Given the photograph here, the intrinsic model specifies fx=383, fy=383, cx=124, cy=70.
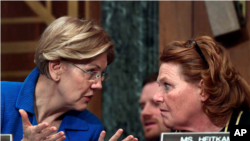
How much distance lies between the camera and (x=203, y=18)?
292 centimetres

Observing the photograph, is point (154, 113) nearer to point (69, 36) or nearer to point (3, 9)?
point (69, 36)

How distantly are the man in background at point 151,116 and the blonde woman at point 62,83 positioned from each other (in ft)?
2.43

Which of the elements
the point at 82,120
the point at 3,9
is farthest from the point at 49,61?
the point at 3,9

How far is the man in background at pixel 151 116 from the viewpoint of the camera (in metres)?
2.67

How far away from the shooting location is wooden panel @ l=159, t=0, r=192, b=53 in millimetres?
3021

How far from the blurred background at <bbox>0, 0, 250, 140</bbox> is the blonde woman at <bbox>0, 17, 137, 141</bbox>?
43.5 inches

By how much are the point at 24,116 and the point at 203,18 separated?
1801 mm

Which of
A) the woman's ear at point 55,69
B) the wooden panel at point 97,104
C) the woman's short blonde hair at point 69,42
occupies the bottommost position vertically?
the wooden panel at point 97,104

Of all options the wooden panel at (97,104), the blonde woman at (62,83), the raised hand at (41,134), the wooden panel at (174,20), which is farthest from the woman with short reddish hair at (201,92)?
the wooden panel at (97,104)

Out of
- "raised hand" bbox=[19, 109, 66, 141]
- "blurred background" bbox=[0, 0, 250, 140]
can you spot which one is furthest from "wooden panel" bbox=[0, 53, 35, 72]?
"raised hand" bbox=[19, 109, 66, 141]

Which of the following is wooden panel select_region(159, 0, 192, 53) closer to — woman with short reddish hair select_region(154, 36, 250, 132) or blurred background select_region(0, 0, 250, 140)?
blurred background select_region(0, 0, 250, 140)

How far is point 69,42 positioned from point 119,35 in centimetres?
134

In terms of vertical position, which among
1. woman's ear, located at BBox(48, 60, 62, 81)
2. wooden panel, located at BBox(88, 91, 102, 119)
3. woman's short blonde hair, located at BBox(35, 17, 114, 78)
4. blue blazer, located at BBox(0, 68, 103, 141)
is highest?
woman's short blonde hair, located at BBox(35, 17, 114, 78)

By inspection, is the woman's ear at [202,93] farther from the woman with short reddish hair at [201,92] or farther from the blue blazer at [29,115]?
the blue blazer at [29,115]
